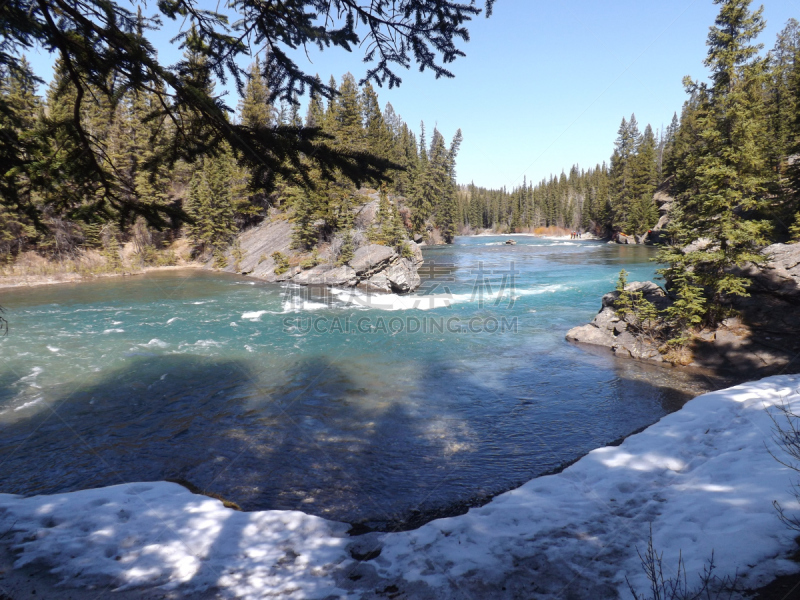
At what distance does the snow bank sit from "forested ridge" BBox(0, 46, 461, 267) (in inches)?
133

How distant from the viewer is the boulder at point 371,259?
91.8ft

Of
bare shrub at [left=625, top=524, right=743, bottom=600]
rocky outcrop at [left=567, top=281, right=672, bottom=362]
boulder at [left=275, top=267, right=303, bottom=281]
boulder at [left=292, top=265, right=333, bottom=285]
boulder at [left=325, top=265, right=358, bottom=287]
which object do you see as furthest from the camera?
boulder at [left=275, top=267, right=303, bottom=281]

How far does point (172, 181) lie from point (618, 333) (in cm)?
4356

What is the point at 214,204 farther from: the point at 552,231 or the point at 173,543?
the point at 552,231

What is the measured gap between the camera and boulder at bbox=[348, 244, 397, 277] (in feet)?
91.8

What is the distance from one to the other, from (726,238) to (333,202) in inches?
1076

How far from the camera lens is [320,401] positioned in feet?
35.6

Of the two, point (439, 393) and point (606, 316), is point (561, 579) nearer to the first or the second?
point (439, 393)

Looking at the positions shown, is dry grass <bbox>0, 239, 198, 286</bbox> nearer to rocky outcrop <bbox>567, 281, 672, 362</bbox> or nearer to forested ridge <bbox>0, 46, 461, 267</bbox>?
forested ridge <bbox>0, 46, 461, 267</bbox>

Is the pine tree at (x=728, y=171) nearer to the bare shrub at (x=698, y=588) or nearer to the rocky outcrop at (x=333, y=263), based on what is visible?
the bare shrub at (x=698, y=588)

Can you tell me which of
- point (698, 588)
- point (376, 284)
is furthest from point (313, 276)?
point (698, 588)

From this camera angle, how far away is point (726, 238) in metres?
12.9

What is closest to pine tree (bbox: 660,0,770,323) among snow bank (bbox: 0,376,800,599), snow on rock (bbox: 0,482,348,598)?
snow bank (bbox: 0,376,800,599)

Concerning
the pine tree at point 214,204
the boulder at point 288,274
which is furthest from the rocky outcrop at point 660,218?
the pine tree at point 214,204
